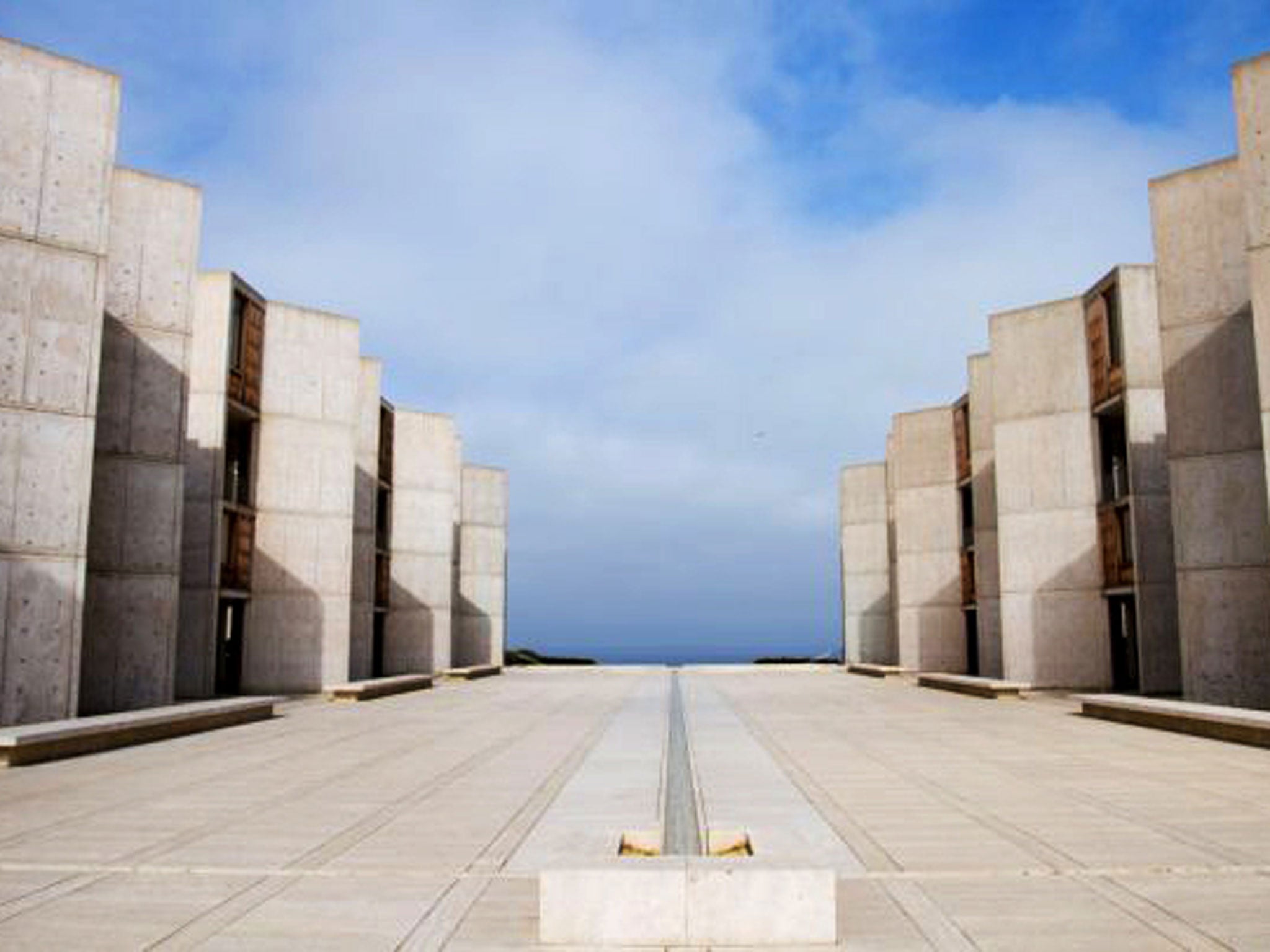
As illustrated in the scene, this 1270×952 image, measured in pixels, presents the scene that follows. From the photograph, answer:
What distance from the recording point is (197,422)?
27875mm

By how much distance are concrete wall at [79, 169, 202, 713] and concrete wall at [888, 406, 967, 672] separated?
94.2 ft

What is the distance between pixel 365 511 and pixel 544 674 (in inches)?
529

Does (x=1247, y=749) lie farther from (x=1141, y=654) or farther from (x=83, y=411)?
(x=83, y=411)

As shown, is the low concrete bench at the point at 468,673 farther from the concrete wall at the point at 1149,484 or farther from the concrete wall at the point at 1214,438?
the concrete wall at the point at 1214,438

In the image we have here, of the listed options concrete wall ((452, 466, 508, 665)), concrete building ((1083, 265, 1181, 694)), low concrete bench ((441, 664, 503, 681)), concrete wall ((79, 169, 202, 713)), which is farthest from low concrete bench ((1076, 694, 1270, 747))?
concrete wall ((452, 466, 508, 665))

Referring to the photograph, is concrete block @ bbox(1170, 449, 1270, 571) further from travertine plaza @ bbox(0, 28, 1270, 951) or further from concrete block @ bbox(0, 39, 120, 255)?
concrete block @ bbox(0, 39, 120, 255)

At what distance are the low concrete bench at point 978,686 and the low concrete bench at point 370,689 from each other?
15.2 meters

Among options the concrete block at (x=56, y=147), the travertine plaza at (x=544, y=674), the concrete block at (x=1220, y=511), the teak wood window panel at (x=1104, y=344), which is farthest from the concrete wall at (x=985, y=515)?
the concrete block at (x=56, y=147)

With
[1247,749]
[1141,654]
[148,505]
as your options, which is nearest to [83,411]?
[148,505]

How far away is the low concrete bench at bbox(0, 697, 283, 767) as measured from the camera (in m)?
14.3

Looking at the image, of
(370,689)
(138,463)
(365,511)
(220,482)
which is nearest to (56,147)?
(138,463)

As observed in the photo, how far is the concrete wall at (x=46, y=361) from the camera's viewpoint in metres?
17.5

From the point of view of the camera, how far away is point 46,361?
18078mm

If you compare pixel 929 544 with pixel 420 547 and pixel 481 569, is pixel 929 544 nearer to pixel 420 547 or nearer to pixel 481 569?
pixel 420 547
